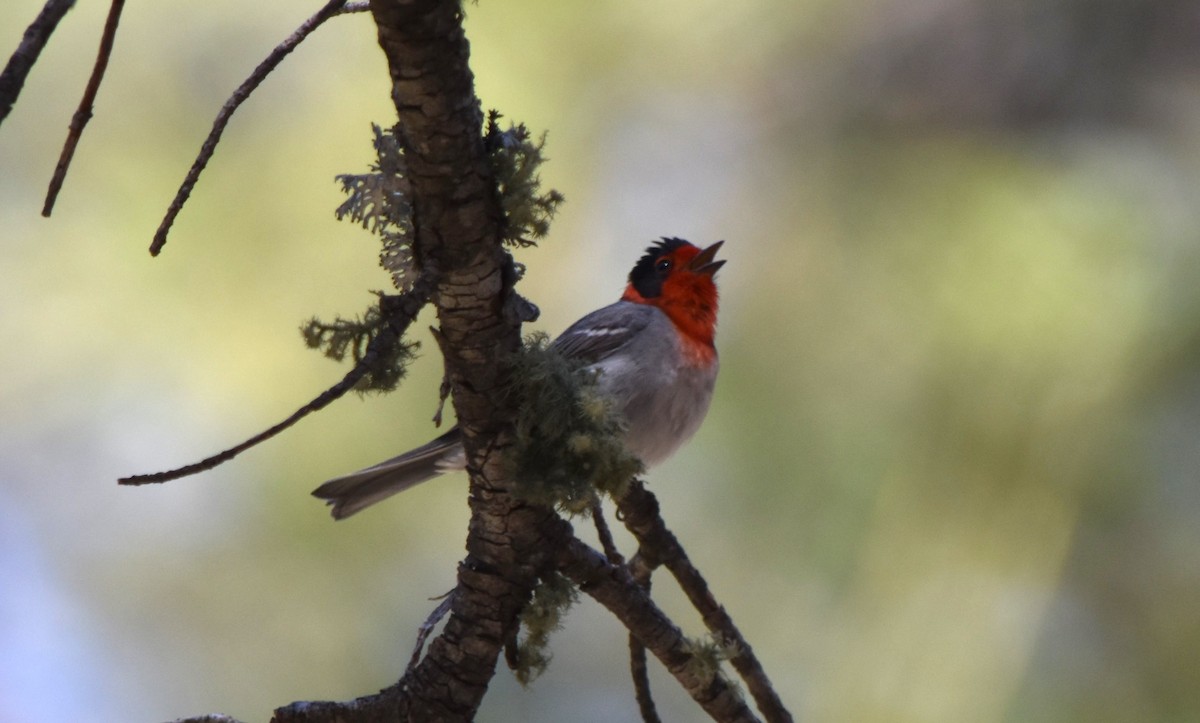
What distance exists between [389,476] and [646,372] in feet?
2.20

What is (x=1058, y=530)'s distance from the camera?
123 inches

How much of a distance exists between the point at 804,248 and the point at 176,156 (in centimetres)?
179

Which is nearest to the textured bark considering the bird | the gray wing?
the bird

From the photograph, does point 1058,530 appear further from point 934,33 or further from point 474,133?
point 474,133

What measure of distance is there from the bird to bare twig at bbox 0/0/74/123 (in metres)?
1.71

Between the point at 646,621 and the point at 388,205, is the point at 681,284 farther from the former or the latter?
the point at 388,205

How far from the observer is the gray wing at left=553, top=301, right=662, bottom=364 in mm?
3139

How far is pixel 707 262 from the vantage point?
354 centimetres

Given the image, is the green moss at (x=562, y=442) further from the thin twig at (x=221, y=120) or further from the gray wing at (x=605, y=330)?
the gray wing at (x=605, y=330)

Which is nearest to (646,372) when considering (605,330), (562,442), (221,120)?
(605,330)

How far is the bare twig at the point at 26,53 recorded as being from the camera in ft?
3.05

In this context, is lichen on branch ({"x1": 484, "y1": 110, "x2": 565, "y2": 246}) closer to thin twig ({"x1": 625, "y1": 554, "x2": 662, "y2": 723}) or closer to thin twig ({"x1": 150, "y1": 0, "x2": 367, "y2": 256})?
thin twig ({"x1": 150, "y1": 0, "x2": 367, "y2": 256})

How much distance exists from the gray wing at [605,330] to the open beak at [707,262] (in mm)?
212

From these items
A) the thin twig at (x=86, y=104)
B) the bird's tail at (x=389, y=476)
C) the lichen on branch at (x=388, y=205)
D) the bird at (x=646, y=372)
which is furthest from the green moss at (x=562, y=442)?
the bird's tail at (x=389, y=476)
